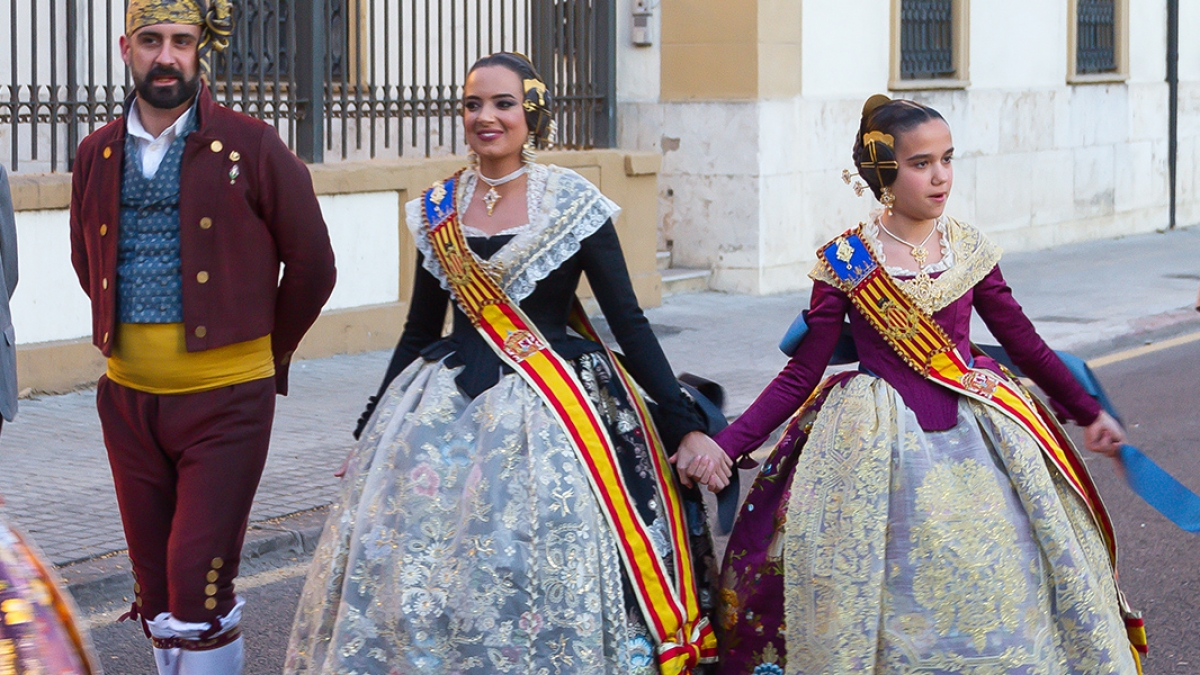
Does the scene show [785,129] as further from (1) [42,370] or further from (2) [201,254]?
(2) [201,254]

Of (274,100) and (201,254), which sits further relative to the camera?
(274,100)

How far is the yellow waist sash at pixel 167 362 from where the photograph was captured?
3.94 metres

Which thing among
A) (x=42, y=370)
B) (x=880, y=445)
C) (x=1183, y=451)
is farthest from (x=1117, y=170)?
(x=880, y=445)

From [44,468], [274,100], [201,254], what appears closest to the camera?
[201,254]

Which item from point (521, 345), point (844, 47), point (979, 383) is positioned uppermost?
point (844, 47)

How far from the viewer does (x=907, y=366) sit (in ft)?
13.6

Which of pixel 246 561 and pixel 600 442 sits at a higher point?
pixel 600 442

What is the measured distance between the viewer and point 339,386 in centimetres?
960

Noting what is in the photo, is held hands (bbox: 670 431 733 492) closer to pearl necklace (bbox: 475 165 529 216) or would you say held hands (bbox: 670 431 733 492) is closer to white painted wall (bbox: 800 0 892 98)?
pearl necklace (bbox: 475 165 529 216)

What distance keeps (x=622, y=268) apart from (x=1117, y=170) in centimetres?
1605

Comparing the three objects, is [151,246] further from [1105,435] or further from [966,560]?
[1105,435]

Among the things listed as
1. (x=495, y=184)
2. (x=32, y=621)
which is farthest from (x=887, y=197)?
(x=32, y=621)

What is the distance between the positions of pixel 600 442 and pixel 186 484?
959mm

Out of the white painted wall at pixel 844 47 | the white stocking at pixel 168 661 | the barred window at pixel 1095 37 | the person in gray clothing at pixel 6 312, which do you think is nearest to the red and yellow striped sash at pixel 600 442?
the white stocking at pixel 168 661
